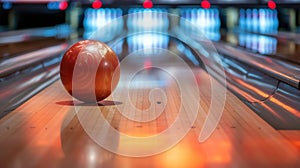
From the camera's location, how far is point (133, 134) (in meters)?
2.45

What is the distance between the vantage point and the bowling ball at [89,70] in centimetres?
309

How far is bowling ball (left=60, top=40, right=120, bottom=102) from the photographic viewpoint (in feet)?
10.2

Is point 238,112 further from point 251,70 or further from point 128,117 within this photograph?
point 251,70

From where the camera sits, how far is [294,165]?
1894 millimetres

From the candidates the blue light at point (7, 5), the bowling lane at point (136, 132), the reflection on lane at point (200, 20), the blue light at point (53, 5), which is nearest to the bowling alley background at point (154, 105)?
the bowling lane at point (136, 132)

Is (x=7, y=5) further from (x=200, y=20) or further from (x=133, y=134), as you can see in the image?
(x=133, y=134)

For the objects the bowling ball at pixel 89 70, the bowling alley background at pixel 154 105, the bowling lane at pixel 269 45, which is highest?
the bowling ball at pixel 89 70

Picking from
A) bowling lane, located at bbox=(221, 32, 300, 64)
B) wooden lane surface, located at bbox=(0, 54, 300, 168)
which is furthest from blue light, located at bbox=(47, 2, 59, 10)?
wooden lane surface, located at bbox=(0, 54, 300, 168)

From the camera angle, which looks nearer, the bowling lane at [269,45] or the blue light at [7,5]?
the bowling lane at [269,45]

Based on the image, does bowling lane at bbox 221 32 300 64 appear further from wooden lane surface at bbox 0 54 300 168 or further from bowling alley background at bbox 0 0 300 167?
wooden lane surface at bbox 0 54 300 168

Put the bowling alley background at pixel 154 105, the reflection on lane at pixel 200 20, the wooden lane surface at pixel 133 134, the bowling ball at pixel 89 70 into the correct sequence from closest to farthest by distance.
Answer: the wooden lane surface at pixel 133 134 → the bowling alley background at pixel 154 105 → the bowling ball at pixel 89 70 → the reflection on lane at pixel 200 20

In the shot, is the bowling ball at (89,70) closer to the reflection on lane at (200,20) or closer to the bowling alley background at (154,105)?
the bowling alley background at (154,105)

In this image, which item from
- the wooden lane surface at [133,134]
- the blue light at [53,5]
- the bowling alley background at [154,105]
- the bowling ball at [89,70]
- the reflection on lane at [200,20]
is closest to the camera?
the wooden lane surface at [133,134]

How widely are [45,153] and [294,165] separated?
3.14 ft
